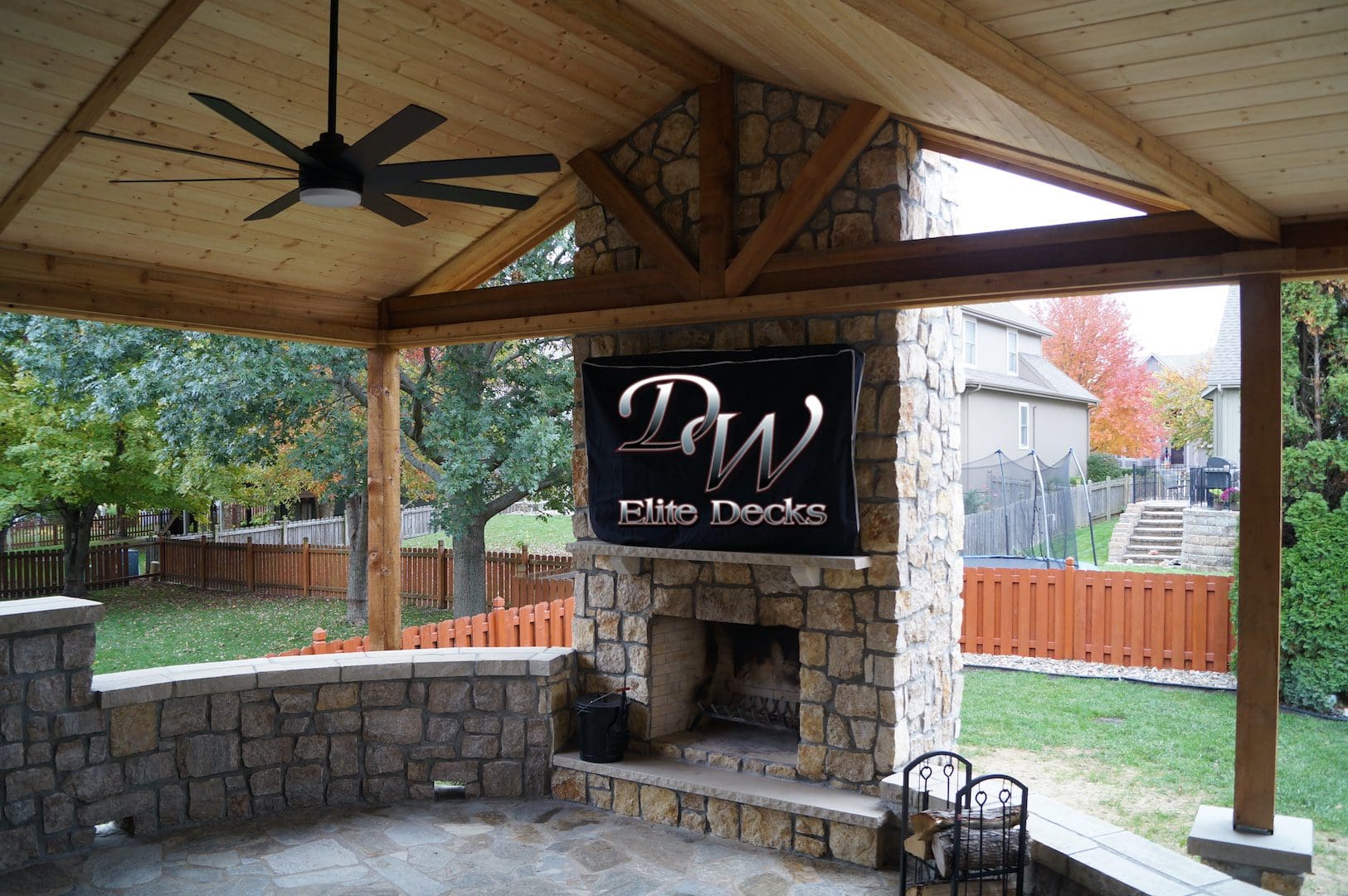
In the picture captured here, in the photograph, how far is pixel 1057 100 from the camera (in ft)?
9.69

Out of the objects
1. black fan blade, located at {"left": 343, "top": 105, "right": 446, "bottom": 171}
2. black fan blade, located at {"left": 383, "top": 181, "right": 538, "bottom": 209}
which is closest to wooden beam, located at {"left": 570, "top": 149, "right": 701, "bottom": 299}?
black fan blade, located at {"left": 383, "top": 181, "right": 538, "bottom": 209}

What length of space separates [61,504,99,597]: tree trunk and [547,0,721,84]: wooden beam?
1266 centimetres

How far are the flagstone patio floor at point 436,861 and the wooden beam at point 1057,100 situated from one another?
3547 mm

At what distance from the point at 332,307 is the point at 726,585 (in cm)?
358

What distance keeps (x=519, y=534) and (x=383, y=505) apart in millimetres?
16982

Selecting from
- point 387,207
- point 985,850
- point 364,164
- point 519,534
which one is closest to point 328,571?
point 519,534

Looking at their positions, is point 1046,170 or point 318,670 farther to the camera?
point 318,670

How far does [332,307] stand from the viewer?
23.1 feet

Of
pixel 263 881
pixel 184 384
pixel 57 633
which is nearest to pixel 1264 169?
pixel 263 881

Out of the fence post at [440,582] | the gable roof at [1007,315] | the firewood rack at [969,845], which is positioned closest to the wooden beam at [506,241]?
the firewood rack at [969,845]

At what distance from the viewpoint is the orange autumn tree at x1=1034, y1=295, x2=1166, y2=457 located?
77.3 feet

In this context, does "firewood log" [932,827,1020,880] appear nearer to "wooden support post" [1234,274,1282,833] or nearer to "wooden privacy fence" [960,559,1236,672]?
"wooden support post" [1234,274,1282,833]

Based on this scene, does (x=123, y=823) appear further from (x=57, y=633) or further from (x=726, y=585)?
(x=726, y=585)

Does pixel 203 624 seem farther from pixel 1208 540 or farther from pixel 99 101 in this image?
pixel 1208 540
